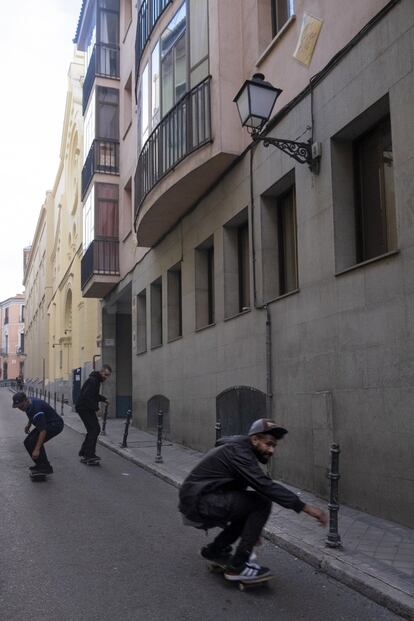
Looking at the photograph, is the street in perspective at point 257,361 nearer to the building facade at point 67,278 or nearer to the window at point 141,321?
the window at point 141,321

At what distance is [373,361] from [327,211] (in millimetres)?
2234

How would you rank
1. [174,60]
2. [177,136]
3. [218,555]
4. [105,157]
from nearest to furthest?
1. [218,555]
2. [177,136]
3. [174,60]
4. [105,157]

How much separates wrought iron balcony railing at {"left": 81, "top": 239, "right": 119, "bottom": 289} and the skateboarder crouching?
56.0 feet

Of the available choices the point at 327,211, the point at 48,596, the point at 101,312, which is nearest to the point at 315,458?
the point at 327,211

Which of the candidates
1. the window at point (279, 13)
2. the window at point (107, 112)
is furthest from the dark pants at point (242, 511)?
the window at point (107, 112)

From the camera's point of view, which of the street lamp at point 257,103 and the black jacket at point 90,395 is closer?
the street lamp at point 257,103

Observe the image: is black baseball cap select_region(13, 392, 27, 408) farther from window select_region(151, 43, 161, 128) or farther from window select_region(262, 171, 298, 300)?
window select_region(151, 43, 161, 128)

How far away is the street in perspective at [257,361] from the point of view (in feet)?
16.0

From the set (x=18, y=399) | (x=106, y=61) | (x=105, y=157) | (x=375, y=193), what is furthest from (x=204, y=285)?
(x=106, y=61)

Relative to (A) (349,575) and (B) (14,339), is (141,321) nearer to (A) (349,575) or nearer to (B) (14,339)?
(A) (349,575)

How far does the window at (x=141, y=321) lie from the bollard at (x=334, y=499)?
13505mm

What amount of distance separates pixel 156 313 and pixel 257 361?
7.79 metres

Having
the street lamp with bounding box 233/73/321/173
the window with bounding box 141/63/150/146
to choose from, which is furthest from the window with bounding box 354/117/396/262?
the window with bounding box 141/63/150/146

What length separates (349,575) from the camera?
16.5ft
